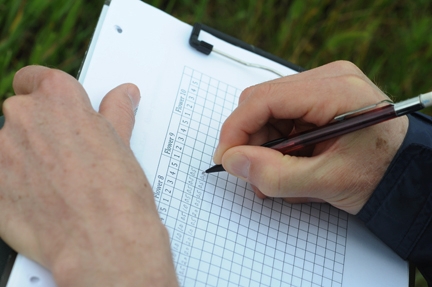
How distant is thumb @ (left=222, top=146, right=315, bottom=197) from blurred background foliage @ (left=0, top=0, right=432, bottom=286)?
78 centimetres

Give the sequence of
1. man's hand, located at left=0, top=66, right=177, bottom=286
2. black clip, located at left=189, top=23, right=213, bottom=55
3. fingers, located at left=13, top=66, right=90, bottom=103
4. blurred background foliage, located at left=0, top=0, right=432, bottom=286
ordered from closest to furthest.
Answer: man's hand, located at left=0, top=66, right=177, bottom=286 → fingers, located at left=13, top=66, right=90, bottom=103 → black clip, located at left=189, top=23, right=213, bottom=55 → blurred background foliage, located at left=0, top=0, right=432, bottom=286

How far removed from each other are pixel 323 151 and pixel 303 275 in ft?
0.66

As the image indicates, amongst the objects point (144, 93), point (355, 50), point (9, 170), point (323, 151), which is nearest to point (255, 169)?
point (323, 151)

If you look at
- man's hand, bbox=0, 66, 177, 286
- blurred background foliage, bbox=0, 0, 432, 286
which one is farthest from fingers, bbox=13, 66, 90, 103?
blurred background foliage, bbox=0, 0, 432, 286

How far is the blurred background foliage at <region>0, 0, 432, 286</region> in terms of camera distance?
4.80ft

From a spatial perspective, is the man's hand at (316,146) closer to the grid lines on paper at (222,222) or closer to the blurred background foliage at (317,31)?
the grid lines on paper at (222,222)

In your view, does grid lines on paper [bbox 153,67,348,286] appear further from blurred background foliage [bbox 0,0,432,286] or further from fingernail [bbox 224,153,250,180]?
blurred background foliage [bbox 0,0,432,286]

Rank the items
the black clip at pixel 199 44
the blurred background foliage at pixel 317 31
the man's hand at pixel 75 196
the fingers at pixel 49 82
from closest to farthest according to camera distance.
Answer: the man's hand at pixel 75 196, the fingers at pixel 49 82, the black clip at pixel 199 44, the blurred background foliage at pixel 317 31

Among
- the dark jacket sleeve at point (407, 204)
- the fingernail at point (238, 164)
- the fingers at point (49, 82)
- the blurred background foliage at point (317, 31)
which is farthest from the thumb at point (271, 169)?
the blurred background foliage at point (317, 31)

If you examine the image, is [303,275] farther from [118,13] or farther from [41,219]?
[118,13]

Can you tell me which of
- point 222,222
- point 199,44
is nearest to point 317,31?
point 199,44

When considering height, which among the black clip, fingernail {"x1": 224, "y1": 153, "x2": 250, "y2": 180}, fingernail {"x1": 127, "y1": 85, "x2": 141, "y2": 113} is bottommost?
fingernail {"x1": 224, "y1": 153, "x2": 250, "y2": 180}

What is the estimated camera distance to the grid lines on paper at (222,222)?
30.0 inches

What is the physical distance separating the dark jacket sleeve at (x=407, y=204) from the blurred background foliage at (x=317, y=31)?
27.3 inches
